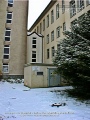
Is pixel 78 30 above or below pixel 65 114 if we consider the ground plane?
above

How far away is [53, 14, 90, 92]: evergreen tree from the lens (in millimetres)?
8852

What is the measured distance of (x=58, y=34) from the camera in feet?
82.4

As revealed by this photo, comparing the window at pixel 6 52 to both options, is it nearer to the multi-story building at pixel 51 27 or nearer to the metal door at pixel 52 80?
the multi-story building at pixel 51 27

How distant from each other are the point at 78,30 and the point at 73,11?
452 inches

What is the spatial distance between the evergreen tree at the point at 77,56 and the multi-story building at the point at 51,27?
4.55 m

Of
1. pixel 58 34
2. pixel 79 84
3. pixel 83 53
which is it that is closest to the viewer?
pixel 83 53

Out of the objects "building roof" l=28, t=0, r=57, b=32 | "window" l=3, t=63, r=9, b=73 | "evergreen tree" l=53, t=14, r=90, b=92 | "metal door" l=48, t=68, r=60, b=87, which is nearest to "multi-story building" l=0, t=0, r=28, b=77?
"window" l=3, t=63, r=9, b=73

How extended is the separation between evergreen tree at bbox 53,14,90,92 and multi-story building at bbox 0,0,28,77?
15.9 metres

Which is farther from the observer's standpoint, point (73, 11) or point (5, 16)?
point (5, 16)

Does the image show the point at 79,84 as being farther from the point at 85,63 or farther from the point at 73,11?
the point at 73,11

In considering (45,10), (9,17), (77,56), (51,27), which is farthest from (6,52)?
(77,56)

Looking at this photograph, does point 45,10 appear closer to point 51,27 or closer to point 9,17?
point 51,27

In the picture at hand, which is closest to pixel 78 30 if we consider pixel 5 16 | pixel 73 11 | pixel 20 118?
pixel 20 118

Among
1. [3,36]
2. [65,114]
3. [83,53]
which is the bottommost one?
[65,114]
